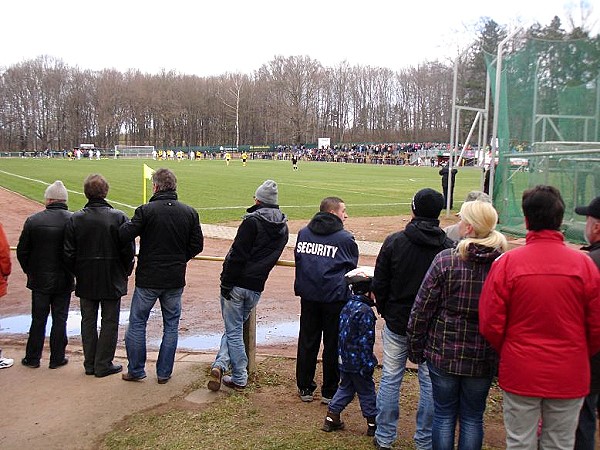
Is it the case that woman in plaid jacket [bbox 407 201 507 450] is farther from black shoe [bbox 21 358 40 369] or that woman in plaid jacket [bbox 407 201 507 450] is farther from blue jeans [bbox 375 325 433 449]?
black shoe [bbox 21 358 40 369]

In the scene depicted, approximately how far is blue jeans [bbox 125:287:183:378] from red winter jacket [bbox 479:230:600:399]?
126 inches

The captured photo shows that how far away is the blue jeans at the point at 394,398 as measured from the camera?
4180 mm

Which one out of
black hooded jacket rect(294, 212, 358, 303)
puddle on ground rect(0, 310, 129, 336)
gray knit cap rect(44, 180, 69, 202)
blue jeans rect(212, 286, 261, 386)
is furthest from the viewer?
puddle on ground rect(0, 310, 129, 336)

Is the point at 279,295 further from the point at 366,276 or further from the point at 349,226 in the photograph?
the point at 349,226

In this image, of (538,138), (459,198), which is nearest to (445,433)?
(538,138)

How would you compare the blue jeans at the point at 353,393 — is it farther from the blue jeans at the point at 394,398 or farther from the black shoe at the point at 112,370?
the black shoe at the point at 112,370

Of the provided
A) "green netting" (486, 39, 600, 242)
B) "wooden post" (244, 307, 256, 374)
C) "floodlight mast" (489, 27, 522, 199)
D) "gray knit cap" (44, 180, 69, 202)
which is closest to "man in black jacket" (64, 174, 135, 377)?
"gray knit cap" (44, 180, 69, 202)

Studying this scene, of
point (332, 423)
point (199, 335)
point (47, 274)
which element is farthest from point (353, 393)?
point (199, 335)

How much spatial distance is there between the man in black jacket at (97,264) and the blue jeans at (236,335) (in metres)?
1.12

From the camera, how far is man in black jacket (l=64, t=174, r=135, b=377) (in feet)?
18.5

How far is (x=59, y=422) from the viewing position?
15.4ft

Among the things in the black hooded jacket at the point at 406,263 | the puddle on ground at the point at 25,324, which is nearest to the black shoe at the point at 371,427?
the black hooded jacket at the point at 406,263

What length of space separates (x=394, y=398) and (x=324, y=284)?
1.09 meters

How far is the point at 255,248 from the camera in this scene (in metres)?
5.25
